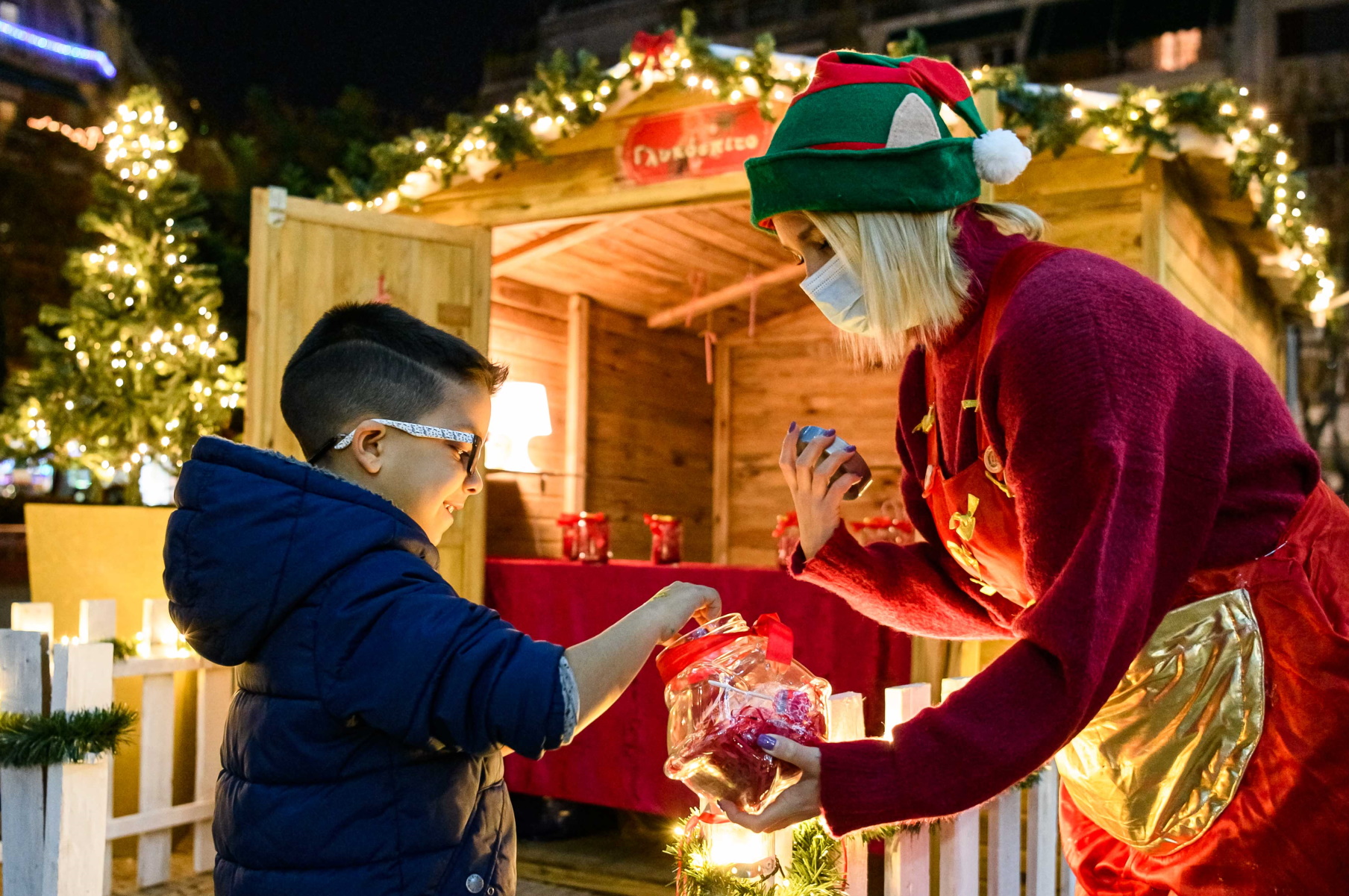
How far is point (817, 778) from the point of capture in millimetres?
917

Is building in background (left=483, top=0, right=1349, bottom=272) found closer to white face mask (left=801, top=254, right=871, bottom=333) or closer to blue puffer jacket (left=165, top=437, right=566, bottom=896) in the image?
white face mask (left=801, top=254, right=871, bottom=333)

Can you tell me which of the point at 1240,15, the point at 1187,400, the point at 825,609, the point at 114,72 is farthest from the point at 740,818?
the point at 1240,15

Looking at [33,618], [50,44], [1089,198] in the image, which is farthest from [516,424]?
[50,44]

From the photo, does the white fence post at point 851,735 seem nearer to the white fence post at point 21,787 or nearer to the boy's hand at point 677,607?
the boy's hand at point 677,607

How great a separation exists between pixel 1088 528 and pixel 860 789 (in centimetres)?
29

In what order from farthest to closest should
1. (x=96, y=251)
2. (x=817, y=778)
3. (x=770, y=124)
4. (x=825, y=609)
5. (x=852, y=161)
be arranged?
(x=96, y=251) < (x=770, y=124) < (x=825, y=609) < (x=852, y=161) < (x=817, y=778)

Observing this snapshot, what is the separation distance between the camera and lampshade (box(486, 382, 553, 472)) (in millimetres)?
5465

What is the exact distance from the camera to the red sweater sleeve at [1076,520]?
85cm

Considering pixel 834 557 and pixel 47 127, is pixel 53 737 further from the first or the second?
pixel 47 127

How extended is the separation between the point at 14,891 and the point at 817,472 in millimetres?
2161

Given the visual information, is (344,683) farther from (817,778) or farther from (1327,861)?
(1327,861)

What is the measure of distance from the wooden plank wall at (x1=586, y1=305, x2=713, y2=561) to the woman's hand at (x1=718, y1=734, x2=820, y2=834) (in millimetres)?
5148

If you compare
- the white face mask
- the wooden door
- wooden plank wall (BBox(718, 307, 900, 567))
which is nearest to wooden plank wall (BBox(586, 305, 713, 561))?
wooden plank wall (BBox(718, 307, 900, 567))

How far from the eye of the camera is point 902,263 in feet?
3.55
